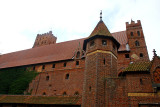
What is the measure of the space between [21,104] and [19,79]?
26.8ft

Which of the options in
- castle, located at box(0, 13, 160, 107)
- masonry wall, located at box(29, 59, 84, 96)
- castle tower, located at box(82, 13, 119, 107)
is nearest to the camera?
castle, located at box(0, 13, 160, 107)

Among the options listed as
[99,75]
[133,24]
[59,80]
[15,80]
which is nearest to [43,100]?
[59,80]

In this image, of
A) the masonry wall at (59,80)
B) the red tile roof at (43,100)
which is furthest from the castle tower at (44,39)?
the red tile roof at (43,100)

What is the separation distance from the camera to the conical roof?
49.6ft

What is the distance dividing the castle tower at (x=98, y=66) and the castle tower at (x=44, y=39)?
34750 millimetres

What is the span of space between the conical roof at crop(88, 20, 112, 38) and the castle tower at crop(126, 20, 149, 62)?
6621 mm

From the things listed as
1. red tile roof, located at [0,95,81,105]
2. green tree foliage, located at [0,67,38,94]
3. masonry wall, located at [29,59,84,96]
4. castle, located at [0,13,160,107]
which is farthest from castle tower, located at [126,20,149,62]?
green tree foliage, located at [0,67,38,94]

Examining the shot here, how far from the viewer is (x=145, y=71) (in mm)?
11180

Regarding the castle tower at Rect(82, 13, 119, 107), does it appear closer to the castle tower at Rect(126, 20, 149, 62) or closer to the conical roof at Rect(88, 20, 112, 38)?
the conical roof at Rect(88, 20, 112, 38)

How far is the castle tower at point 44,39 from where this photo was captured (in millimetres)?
48325

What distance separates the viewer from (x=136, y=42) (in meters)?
21.5

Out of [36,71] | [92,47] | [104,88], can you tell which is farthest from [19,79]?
[104,88]

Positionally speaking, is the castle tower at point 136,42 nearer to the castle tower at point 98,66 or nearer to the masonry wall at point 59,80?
the castle tower at point 98,66

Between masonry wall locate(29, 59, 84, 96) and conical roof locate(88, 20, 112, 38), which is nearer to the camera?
conical roof locate(88, 20, 112, 38)
